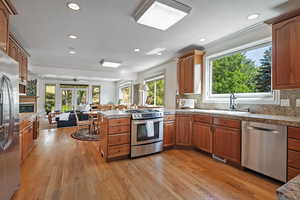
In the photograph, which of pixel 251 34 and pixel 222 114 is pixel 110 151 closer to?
pixel 222 114

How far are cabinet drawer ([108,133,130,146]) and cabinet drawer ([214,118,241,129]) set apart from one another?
1709mm

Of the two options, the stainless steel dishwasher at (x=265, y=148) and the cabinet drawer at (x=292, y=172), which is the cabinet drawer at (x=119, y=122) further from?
the cabinet drawer at (x=292, y=172)

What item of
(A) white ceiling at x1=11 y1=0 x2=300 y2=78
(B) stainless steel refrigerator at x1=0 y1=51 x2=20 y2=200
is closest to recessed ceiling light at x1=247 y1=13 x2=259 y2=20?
(A) white ceiling at x1=11 y1=0 x2=300 y2=78

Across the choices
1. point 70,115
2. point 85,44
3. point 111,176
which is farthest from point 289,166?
point 70,115

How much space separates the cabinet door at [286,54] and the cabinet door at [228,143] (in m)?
0.96

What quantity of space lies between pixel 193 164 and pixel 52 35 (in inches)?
146

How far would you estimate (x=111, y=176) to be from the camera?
7.22ft

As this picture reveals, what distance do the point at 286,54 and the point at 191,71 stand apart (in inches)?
72.6

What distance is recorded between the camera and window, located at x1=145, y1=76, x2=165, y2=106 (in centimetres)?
552

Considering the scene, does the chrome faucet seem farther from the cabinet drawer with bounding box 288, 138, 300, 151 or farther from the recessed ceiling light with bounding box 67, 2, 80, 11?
the recessed ceiling light with bounding box 67, 2, 80, 11

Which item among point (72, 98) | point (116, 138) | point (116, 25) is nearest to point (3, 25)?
point (116, 25)

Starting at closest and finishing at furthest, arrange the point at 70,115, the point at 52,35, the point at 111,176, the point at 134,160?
the point at 111,176 → the point at 134,160 → the point at 52,35 → the point at 70,115

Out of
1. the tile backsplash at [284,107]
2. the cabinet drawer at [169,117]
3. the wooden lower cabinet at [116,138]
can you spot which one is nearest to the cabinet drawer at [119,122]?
the wooden lower cabinet at [116,138]

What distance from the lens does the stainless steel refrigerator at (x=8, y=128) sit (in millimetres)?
1453
